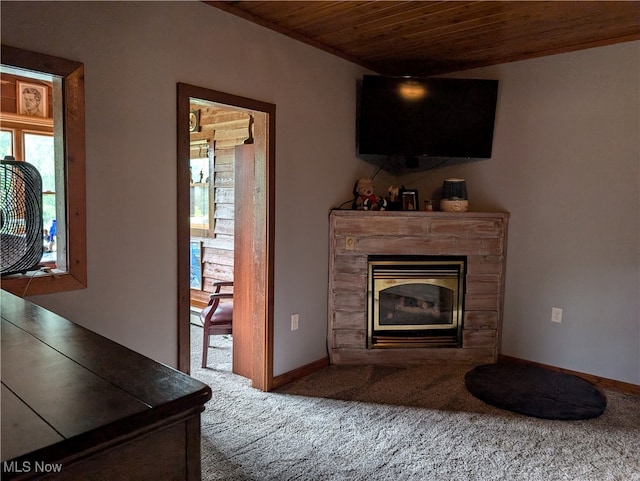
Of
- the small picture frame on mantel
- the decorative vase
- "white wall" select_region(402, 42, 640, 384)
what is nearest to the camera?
"white wall" select_region(402, 42, 640, 384)

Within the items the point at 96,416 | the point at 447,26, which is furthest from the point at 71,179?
the point at 447,26

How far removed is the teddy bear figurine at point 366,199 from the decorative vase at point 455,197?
484mm

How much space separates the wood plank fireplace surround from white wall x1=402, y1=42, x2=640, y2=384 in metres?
0.20

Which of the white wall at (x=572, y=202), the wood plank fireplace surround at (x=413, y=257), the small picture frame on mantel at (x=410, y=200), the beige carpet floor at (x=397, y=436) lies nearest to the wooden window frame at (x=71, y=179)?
A: the beige carpet floor at (x=397, y=436)

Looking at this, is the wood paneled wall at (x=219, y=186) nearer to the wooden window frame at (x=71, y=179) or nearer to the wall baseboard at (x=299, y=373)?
the wall baseboard at (x=299, y=373)

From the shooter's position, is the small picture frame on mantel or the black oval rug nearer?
the black oval rug

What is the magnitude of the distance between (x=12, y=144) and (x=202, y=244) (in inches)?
79.7

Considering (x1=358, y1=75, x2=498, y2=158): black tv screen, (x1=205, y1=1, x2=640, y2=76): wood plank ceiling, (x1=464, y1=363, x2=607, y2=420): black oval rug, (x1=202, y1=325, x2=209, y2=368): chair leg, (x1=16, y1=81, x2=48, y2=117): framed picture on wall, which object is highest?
(x1=205, y1=1, x2=640, y2=76): wood plank ceiling

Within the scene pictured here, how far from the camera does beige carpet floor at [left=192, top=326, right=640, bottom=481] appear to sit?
223cm

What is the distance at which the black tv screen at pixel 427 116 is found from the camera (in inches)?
142

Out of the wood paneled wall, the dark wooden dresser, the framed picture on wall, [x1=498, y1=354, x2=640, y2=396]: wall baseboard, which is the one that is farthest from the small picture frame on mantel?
the framed picture on wall

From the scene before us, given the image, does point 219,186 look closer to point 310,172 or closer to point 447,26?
point 310,172

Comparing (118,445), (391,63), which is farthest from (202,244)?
(118,445)

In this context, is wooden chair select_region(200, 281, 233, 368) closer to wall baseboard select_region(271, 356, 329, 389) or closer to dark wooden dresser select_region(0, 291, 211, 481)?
wall baseboard select_region(271, 356, 329, 389)
